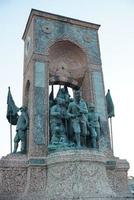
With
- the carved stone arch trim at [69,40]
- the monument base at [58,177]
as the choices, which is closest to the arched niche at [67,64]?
the carved stone arch trim at [69,40]

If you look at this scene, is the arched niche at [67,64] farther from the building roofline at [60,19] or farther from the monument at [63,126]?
the building roofline at [60,19]

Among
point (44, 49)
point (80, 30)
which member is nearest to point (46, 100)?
point (44, 49)

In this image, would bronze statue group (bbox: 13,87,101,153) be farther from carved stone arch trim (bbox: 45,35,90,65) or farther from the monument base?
carved stone arch trim (bbox: 45,35,90,65)

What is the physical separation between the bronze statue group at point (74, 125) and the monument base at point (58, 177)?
945 mm

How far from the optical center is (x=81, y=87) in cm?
1466

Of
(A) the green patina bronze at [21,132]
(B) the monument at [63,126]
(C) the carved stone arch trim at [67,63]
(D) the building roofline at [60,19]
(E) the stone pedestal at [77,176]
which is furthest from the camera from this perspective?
(C) the carved stone arch trim at [67,63]

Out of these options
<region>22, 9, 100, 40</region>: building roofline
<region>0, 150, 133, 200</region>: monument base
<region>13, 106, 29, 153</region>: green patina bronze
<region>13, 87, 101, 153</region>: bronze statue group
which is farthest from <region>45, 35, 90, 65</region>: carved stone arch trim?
<region>0, 150, 133, 200</region>: monument base

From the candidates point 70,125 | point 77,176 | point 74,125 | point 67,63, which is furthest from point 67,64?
point 77,176

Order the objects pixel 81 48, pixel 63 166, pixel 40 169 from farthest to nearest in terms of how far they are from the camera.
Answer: pixel 81 48 < pixel 40 169 < pixel 63 166

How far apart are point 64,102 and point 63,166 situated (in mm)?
3262

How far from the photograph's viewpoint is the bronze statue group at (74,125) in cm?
1149

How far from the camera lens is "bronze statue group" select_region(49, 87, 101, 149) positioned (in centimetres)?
1149

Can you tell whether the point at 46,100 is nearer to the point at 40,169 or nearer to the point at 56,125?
the point at 56,125

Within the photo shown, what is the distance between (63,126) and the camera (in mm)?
12164
